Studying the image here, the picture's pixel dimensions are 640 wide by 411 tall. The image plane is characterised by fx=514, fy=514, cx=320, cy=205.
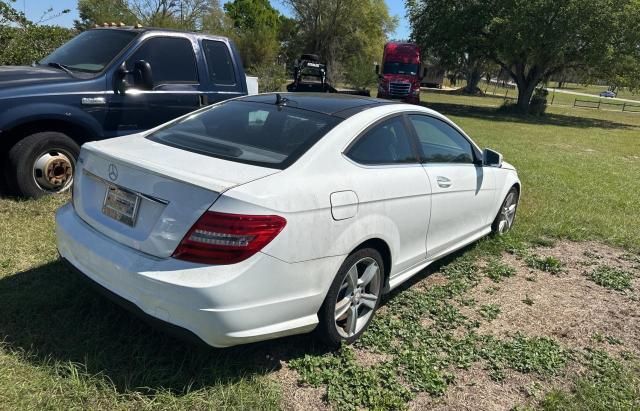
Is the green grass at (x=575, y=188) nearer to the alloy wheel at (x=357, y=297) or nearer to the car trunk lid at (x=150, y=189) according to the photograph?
the alloy wheel at (x=357, y=297)

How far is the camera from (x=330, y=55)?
171 feet

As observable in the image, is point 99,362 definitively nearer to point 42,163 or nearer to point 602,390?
point 602,390

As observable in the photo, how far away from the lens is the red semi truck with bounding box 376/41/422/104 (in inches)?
1078

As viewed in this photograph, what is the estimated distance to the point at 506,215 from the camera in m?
5.75

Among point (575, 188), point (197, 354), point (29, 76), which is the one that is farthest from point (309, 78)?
→ point (197, 354)

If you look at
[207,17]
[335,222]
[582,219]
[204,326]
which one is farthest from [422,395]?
[207,17]

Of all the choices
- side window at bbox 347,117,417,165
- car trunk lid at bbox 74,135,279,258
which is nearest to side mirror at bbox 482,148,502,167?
side window at bbox 347,117,417,165

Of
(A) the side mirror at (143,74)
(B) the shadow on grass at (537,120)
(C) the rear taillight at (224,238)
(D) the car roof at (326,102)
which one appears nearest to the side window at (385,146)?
(D) the car roof at (326,102)

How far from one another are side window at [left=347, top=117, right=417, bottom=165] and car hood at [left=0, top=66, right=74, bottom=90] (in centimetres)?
354

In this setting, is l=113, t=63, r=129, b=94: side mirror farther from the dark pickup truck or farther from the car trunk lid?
the car trunk lid

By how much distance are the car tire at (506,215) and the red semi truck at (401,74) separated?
21.9 meters

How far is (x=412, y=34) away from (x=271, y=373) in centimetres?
3276

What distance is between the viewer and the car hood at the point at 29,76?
501cm

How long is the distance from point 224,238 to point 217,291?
26 centimetres
